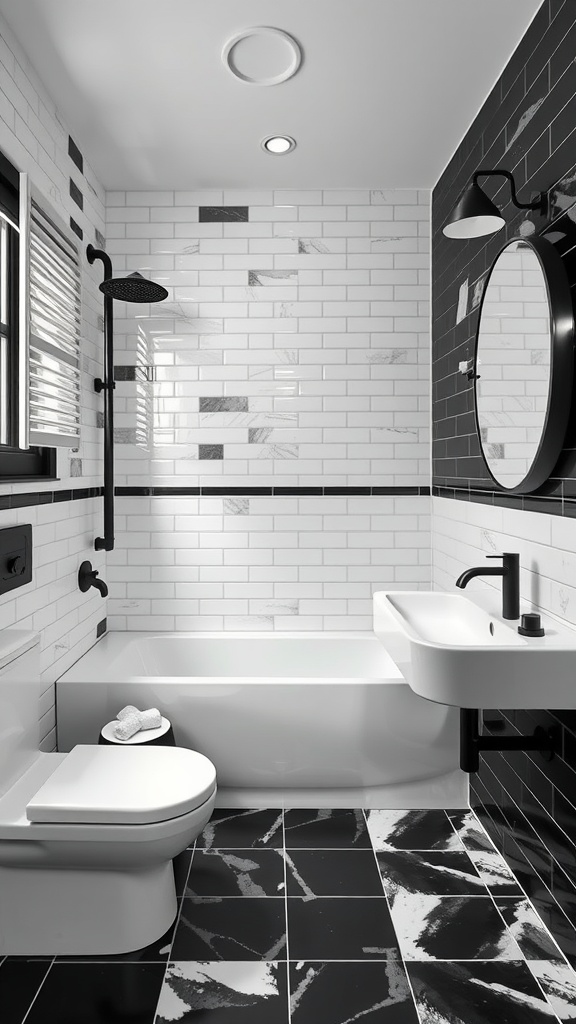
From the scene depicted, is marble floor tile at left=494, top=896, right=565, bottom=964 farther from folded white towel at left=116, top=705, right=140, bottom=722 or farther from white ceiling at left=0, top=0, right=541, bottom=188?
white ceiling at left=0, top=0, right=541, bottom=188

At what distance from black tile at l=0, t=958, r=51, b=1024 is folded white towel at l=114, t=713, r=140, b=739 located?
73 cm

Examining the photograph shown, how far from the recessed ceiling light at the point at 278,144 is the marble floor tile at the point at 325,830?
9.30ft

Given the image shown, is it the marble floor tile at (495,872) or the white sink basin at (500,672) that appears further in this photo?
the marble floor tile at (495,872)

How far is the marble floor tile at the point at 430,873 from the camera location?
7.13ft

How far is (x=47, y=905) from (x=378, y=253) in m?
3.07

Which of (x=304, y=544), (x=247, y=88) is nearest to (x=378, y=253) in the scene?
(x=247, y=88)

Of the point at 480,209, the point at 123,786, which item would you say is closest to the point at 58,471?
the point at 123,786

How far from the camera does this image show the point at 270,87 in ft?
8.04

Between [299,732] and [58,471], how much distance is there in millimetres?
1424

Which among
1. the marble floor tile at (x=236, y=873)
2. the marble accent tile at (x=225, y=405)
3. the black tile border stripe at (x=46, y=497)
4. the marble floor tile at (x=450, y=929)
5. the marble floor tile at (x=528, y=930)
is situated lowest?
the marble floor tile at (x=236, y=873)

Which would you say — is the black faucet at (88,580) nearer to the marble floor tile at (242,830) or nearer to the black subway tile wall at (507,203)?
the marble floor tile at (242,830)

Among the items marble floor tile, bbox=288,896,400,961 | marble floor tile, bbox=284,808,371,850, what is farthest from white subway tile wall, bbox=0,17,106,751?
marble floor tile, bbox=288,896,400,961

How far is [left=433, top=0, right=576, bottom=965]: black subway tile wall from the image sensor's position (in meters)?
1.83

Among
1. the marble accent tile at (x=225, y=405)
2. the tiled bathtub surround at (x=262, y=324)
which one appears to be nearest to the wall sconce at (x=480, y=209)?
the tiled bathtub surround at (x=262, y=324)
